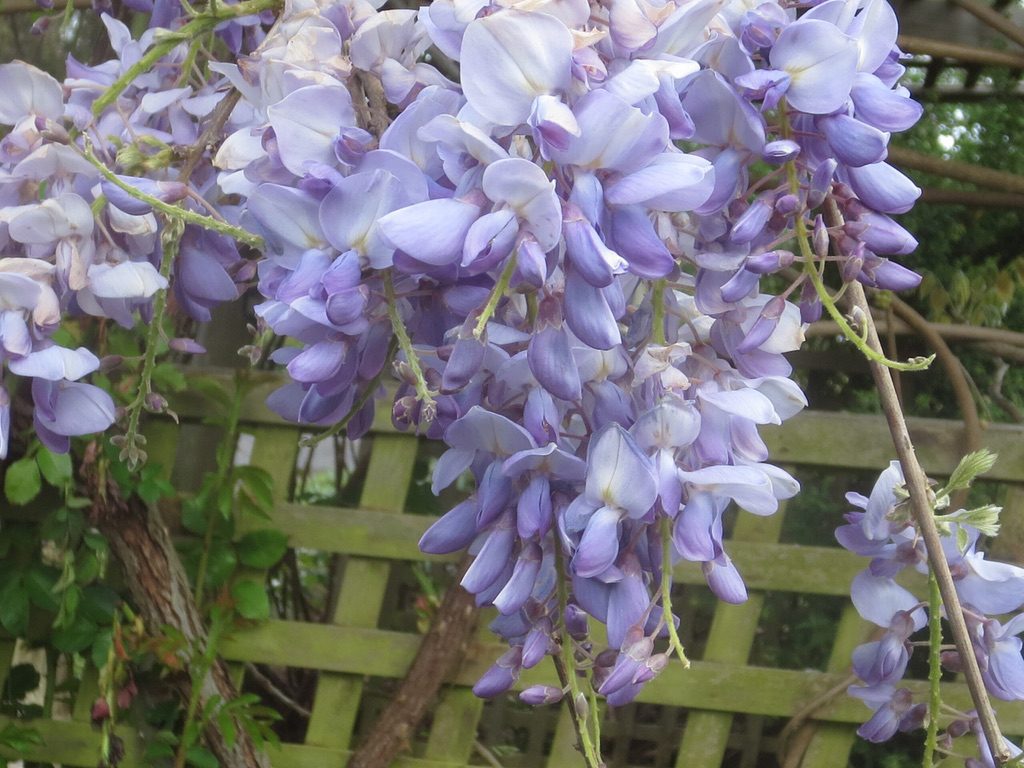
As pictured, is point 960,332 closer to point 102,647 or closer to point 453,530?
point 453,530

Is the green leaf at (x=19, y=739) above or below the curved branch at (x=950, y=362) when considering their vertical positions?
below

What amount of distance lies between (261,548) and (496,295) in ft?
3.79

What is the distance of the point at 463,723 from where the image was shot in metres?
1.43

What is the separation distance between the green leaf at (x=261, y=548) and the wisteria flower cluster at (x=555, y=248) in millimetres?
946

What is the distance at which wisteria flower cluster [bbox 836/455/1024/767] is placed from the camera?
506 millimetres

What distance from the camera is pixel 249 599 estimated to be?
4.51 feet

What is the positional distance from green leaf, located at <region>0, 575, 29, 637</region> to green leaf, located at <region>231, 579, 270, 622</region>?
0.88ft

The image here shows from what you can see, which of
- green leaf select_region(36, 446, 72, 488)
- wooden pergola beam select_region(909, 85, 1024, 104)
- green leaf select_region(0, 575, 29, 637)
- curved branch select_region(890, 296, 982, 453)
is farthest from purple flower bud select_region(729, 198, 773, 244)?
wooden pergola beam select_region(909, 85, 1024, 104)

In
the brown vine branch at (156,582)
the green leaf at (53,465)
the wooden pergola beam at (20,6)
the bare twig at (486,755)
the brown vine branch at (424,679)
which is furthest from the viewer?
the bare twig at (486,755)

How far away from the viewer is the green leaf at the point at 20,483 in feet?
3.86

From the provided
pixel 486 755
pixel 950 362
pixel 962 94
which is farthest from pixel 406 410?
pixel 962 94

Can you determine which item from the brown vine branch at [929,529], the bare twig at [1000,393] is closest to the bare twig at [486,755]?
the bare twig at [1000,393]

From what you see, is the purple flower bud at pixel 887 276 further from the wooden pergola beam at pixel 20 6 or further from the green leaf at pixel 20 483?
the green leaf at pixel 20 483

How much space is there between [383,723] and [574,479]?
44.3 inches
